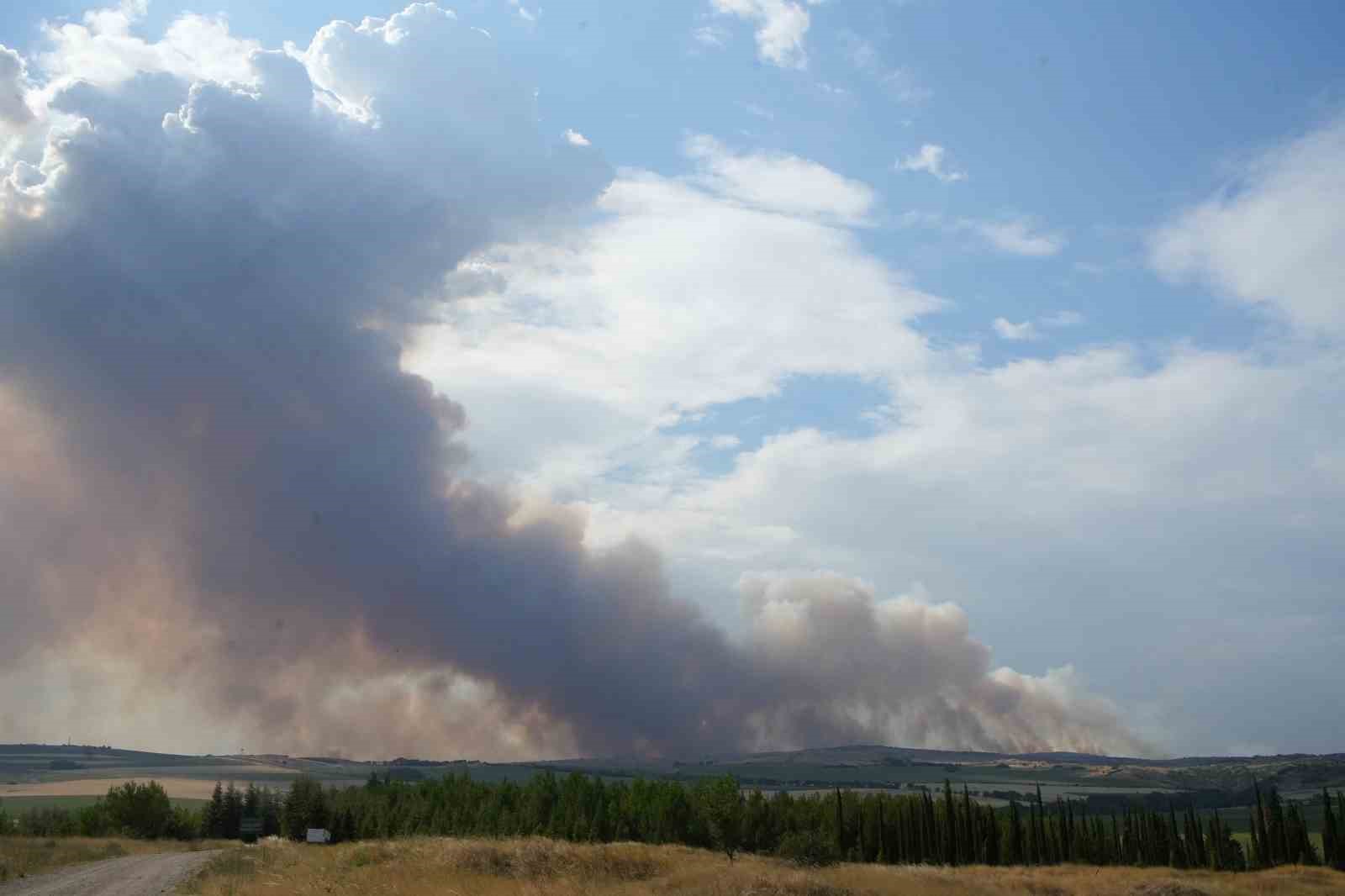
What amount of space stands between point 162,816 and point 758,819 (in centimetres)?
7779

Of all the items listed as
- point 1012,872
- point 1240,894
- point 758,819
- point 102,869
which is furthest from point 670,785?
point 102,869

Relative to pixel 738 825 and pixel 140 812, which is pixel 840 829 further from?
pixel 140 812

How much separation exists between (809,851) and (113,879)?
71115 millimetres

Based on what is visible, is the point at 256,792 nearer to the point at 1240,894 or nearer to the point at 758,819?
the point at 758,819

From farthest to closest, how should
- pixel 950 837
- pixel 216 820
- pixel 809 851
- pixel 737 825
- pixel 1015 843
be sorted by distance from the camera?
pixel 216 820, pixel 737 825, pixel 1015 843, pixel 950 837, pixel 809 851

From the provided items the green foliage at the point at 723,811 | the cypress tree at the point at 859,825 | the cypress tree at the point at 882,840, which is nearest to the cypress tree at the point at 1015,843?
the cypress tree at the point at 882,840

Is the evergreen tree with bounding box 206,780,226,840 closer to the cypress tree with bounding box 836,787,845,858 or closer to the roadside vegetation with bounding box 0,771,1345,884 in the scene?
the roadside vegetation with bounding box 0,771,1345,884

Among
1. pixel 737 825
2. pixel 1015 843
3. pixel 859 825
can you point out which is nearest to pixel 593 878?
pixel 737 825

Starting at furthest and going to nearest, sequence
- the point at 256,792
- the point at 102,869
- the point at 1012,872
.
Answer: the point at 256,792 < the point at 1012,872 < the point at 102,869

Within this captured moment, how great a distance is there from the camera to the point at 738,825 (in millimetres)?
137125

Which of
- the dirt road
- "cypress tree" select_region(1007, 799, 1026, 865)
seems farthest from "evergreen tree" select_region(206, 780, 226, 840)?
"cypress tree" select_region(1007, 799, 1026, 865)

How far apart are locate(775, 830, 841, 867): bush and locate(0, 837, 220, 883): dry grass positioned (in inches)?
2283

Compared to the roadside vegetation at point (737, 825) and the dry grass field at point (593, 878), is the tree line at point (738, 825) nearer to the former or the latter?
the roadside vegetation at point (737, 825)

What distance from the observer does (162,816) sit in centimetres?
A: 14575
